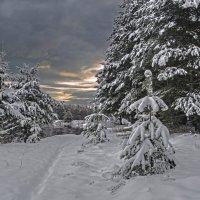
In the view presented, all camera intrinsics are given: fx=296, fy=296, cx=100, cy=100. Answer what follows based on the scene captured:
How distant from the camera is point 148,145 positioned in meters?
7.70

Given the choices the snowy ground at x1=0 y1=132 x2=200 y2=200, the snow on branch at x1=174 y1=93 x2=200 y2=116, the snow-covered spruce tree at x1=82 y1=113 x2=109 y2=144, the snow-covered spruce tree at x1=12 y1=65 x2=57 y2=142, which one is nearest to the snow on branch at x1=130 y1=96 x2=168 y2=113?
the snowy ground at x1=0 y1=132 x2=200 y2=200

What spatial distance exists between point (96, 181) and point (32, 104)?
59.2ft

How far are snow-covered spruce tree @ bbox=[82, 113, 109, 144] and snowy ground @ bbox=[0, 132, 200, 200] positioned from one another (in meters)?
5.04

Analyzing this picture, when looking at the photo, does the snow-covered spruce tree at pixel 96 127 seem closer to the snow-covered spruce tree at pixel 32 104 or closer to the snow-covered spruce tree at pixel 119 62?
the snow-covered spruce tree at pixel 119 62

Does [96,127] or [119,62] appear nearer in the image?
[96,127]

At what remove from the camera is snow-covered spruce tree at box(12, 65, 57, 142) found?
2600cm

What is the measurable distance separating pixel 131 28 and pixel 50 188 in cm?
1906

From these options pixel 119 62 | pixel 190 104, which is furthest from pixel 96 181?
pixel 119 62

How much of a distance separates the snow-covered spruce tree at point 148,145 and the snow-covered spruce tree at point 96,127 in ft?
34.9

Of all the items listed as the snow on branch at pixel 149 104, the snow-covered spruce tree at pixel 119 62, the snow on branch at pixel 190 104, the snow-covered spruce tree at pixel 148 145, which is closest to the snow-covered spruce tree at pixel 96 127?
the snow-covered spruce tree at pixel 119 62

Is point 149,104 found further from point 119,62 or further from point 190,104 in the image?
point 119,62

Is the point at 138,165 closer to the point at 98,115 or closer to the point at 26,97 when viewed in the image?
the point at 98,115

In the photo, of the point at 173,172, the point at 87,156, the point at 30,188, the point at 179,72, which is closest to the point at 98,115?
the point at 87,156

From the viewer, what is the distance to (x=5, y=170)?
1138cm
